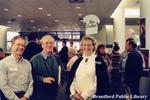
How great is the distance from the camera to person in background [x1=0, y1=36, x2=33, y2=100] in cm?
270

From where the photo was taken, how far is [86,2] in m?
9.06

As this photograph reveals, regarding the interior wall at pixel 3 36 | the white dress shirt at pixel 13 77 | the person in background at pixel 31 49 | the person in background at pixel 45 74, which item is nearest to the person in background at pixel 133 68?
the person in background at pixel 31 49

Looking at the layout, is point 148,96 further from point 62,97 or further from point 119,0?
point 119,0

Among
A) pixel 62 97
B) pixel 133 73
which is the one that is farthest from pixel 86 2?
pixel 133 73

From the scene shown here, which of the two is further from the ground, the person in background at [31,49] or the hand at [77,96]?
the person in background at [31,49]

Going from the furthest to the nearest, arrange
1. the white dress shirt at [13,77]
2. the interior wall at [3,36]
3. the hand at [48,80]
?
the interior wall at [3,36], the hand at [48,80], the white dress shirt at [13,77]

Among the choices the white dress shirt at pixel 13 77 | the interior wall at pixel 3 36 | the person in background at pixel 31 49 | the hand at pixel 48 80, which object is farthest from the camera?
the interior wall at pixel 3 36

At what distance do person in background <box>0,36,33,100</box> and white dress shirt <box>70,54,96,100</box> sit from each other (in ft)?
1.55

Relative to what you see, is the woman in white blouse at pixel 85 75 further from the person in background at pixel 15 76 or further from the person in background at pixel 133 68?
the person in background at pixel 133 68

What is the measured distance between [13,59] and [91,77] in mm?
755

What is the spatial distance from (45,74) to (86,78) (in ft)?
1.54

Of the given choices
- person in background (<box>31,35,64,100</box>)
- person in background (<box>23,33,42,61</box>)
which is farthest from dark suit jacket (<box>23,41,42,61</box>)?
person in background (<box>31,35,64,100</box>)

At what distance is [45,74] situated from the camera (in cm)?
297

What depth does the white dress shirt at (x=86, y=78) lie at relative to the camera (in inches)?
107
